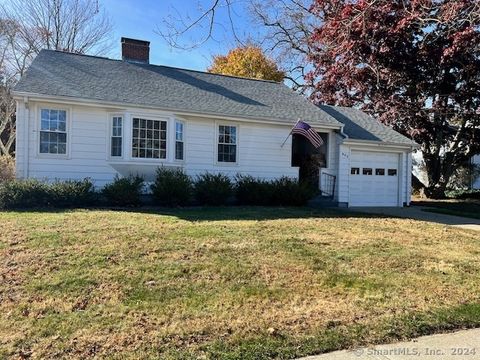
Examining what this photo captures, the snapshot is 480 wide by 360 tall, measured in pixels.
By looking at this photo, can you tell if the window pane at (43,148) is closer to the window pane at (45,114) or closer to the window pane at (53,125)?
the window pane at (53,125)

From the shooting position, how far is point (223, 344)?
166 inches

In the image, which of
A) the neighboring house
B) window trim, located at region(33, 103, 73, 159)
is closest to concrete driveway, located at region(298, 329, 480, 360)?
window trim, located at region(33, 103, 73, 159)

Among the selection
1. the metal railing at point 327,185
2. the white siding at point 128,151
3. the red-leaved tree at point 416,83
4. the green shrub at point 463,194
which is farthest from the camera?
the green shrub at point 463,194

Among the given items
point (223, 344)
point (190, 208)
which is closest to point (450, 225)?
point (190, 208)

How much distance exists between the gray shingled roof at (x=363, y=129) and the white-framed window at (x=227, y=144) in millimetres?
4801

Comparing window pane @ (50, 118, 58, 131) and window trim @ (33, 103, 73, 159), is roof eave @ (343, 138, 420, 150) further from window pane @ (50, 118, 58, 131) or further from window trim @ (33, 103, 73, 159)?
window pane @ (50, 118, 58, 131)

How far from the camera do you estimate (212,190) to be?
1411 cm

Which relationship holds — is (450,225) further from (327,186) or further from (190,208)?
(190,208)

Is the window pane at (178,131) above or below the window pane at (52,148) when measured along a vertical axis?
above

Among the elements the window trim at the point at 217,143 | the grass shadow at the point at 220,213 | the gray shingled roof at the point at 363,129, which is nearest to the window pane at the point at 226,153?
the window trim at the point at 217,143

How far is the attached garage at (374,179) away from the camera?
58.9ft

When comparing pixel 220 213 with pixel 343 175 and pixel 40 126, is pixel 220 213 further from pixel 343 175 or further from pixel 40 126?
pixel 343 175

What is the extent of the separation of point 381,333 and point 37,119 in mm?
12115

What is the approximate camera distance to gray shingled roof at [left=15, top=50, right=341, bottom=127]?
1406 centimetres
